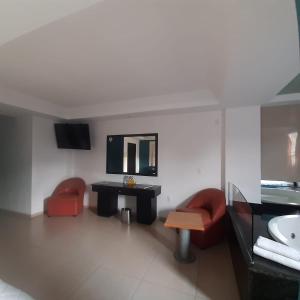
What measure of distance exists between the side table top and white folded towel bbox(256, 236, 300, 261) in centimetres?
72

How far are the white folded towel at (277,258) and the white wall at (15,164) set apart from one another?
177 inches

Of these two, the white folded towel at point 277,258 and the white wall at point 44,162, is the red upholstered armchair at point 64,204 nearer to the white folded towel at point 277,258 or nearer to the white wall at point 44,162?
the white wall at point 44,162

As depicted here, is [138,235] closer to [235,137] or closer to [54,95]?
[235,137]

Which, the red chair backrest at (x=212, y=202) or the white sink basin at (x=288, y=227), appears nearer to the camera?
the white sink basin at (x=288, y=227)

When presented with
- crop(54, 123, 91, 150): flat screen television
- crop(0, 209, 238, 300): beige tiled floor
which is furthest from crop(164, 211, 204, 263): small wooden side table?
crop(54, 123, 91, 150): flat screen television

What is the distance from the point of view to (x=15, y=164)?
434 cm

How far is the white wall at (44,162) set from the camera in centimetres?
413

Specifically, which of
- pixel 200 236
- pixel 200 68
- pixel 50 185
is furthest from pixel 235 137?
pixel 50 185

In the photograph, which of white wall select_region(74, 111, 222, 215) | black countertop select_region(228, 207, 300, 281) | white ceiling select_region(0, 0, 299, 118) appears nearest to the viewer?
white ceiling select_region(0, 0, 299, 118)

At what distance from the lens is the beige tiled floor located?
6.21 feet

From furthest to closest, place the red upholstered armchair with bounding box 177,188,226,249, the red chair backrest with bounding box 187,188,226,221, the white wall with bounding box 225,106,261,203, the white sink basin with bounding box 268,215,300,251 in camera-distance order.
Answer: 1. the white wall with bounding box 225,106,261,203
2. the red chair backrest with bounding box 187,188,226,221
3. the red upholstered armchair with bounding box 177,188,226,249
4. the white sink basin with bounding box 268,215,300,251

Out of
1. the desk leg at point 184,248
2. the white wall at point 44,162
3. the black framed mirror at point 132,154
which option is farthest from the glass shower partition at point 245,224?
the white wall at point 44,162

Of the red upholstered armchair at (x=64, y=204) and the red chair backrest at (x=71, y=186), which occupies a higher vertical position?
the red chair backrest at (x=71, y=186)

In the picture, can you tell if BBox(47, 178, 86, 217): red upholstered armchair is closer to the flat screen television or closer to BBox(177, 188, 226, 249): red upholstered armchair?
the flat screen television
